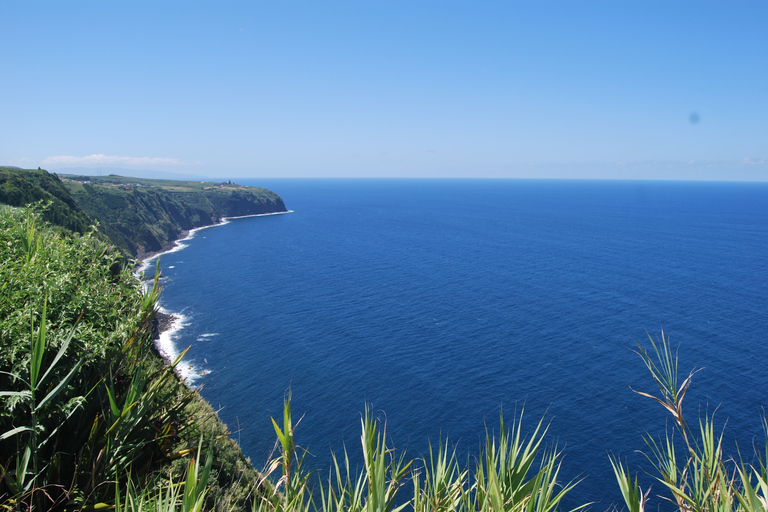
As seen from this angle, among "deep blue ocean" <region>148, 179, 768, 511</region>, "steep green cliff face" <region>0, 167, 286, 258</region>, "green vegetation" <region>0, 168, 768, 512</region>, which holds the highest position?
"green vegetation" <region>0, 168, 768, 512</region>

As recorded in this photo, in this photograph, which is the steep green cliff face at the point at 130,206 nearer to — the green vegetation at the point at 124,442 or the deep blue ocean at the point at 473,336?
the deep blue ocean at the point at 473,336

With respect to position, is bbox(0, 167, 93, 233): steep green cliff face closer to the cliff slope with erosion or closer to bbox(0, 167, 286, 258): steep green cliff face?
bbox(0, 167, 286, 258): steep green cliff face

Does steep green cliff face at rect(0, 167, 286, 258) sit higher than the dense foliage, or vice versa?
the dense foliage

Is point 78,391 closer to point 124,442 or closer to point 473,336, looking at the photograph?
point 124,442

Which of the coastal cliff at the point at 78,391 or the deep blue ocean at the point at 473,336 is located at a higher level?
the coastal cliff at the point at 78,391

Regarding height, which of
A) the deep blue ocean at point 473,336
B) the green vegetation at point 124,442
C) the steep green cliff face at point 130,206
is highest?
the green vegetation at point 124,442

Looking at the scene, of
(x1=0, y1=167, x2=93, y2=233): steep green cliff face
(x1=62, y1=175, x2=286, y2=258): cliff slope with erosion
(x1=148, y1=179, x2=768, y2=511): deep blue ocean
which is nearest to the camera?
(x1=148, y1=179, x2=768, y2=511): deep blue ocean

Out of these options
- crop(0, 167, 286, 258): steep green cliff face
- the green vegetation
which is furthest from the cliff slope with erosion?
the green vegetation

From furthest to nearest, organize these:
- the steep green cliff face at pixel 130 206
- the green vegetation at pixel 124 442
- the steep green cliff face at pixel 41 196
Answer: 1. the steep green cliff face at pixel 130 206
2. the steep green cliff face at pixel 41 196
3. the green vegetation at pixel 124 442

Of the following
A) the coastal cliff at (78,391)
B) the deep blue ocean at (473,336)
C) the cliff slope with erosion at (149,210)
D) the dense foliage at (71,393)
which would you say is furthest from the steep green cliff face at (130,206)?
the dense foliage at (71,393)
